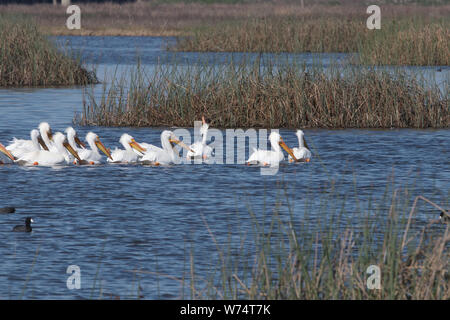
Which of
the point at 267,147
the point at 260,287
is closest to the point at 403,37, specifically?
the point at 267,147

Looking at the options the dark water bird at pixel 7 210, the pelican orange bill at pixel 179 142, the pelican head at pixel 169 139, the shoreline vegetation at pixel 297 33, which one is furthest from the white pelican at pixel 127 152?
the shoreline vegetation at pixel 297 33

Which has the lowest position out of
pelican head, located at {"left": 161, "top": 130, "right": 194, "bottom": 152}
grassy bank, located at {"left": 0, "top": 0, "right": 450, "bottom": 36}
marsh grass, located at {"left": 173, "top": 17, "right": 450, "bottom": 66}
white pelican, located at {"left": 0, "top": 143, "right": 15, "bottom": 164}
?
A: white pelican, located at {"left": 0, "top": 143, "right": 15, "bottom": 164}

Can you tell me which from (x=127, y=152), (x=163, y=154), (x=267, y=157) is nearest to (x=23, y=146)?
(x=127, y=152)

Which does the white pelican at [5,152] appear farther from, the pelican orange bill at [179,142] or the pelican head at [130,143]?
the pelican orange bill at [179,142]

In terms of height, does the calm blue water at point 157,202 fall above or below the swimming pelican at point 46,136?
below

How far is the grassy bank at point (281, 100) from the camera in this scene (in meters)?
18.2

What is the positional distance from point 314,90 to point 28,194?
730 centimetres

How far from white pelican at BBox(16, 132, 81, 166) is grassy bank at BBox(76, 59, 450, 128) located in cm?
330

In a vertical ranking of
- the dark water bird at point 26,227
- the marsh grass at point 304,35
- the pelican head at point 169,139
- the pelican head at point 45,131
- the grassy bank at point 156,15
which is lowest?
the dark water bird at point 26,227

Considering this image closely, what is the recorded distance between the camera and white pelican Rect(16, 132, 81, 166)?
48.5 ft

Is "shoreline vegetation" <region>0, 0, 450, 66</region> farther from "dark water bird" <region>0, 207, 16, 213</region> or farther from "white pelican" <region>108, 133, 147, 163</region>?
"dark water bird" <region>0, 207, 16, 213</region>

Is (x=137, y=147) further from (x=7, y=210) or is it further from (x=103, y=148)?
(x=7, y=210)

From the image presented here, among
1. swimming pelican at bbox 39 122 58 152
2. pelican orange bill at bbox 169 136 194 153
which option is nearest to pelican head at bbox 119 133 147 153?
pelican orange bill at bbox 169 136 194 153

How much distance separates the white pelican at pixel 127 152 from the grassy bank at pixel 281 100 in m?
3.12
